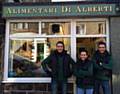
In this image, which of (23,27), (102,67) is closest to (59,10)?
(23,27)

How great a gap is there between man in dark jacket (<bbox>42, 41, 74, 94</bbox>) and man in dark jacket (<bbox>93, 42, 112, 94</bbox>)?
1.92ft

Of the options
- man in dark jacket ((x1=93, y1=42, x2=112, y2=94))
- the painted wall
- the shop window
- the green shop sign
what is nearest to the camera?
man in dark jacket ((x1=93, y1=42, x2=112, y2=94))

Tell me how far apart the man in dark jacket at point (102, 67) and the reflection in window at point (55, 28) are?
4.09 feet

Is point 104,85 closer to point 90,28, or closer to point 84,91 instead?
point 84,91

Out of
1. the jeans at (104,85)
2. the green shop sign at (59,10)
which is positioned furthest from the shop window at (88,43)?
the jeans at (104,85)

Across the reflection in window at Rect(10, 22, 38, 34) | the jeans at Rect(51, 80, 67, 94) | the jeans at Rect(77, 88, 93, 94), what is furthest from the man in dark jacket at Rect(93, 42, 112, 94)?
the reflection in window at Rect(10, 22, 38, 34)

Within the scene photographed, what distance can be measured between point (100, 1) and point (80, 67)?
195 centimetres

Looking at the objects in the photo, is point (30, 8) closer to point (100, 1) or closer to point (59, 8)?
point (59, 8)

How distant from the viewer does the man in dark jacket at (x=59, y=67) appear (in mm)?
8305

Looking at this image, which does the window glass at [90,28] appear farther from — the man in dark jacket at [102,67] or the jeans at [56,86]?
the jeans at [56,86]

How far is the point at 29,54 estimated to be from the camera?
940 centimetres

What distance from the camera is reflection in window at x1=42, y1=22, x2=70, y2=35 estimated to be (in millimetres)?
9336

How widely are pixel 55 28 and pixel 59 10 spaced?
1.78 feet

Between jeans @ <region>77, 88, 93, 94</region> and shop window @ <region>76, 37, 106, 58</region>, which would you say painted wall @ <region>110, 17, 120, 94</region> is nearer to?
shop window @ <region>76, 37, 106, 58</region>
